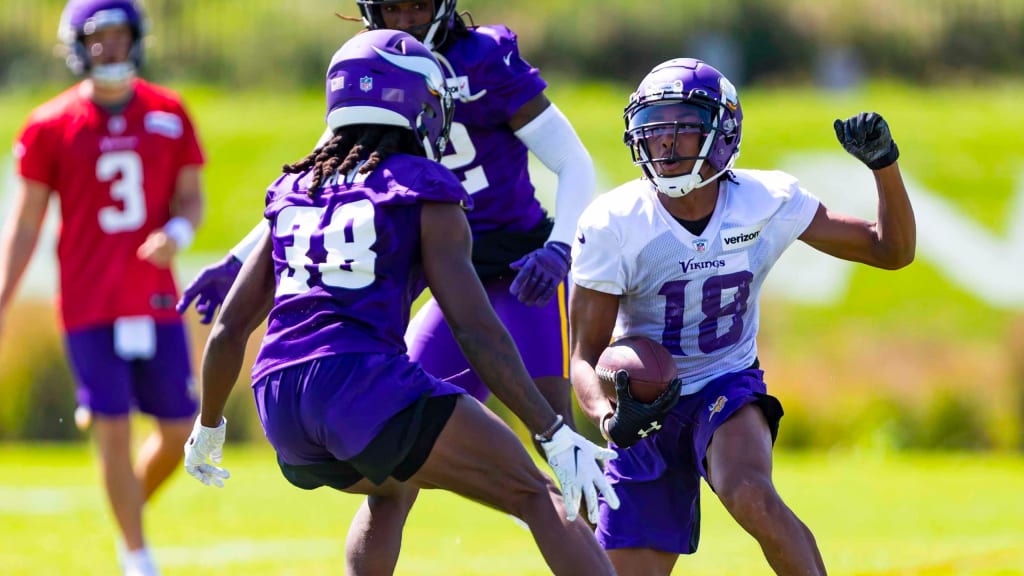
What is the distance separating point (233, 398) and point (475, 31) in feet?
34.2

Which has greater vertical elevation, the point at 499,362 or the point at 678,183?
the point at 678,183

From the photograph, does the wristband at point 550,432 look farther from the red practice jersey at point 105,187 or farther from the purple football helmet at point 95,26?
the purple football helmet at point 95,26

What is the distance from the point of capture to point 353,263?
3.93 m

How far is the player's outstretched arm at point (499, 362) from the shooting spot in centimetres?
387

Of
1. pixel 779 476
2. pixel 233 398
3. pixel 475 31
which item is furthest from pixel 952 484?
pixel 475 31

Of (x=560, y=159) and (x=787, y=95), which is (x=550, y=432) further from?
(x=787, y=95)

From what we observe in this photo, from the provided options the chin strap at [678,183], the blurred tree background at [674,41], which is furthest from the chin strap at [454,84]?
the blurred tree background at [674,41]

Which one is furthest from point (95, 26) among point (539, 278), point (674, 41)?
point (674, 41)

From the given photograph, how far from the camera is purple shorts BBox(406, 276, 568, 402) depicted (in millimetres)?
5145

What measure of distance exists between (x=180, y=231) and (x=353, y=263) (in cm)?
328

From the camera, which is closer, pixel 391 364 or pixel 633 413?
pixel 391 364

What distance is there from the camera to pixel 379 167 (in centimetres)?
405

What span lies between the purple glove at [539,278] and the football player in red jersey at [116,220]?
254 cm

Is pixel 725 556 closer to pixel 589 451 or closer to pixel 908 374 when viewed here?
pixel 589 451
